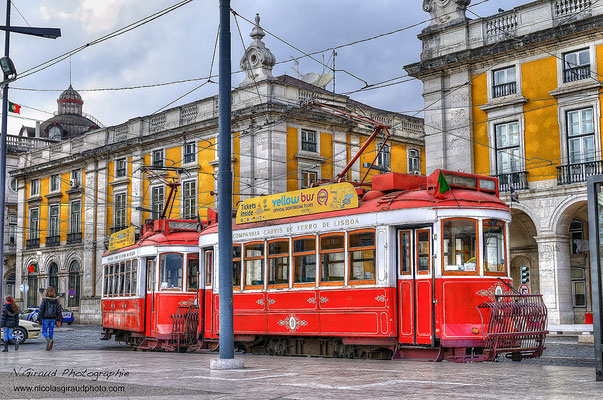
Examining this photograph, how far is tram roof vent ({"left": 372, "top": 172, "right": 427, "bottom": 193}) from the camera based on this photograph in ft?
45.6

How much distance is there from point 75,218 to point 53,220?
294 centimetres

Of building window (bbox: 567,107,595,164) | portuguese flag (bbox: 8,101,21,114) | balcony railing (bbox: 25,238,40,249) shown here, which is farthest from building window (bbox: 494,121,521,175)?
balcony railing (bbox: 25,238,40,249)

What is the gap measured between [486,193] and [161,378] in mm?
6934

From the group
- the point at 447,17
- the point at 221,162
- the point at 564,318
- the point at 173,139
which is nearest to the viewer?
the point at 221,162

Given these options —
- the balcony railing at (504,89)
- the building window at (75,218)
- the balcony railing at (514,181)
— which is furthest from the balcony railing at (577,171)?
the building window at (75,218)

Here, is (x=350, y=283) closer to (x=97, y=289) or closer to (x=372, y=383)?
(x=372, y=383)

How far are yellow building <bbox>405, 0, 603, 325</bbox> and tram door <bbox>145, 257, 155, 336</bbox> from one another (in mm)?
11248

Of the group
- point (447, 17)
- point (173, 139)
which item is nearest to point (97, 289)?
point (173, 139)

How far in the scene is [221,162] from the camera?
38.8ft

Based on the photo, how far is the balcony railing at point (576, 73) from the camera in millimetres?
25312

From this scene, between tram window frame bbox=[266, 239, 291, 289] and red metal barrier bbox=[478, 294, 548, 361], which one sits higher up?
tram window frame bbox=[266, 239, 291, 289]

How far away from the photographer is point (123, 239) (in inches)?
880

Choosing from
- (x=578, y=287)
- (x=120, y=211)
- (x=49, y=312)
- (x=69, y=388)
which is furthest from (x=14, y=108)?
(x=120, y=211)

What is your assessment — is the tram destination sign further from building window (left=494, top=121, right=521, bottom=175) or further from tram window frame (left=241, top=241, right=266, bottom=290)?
building window (left=494, top=121, right=521, bottom=175)
